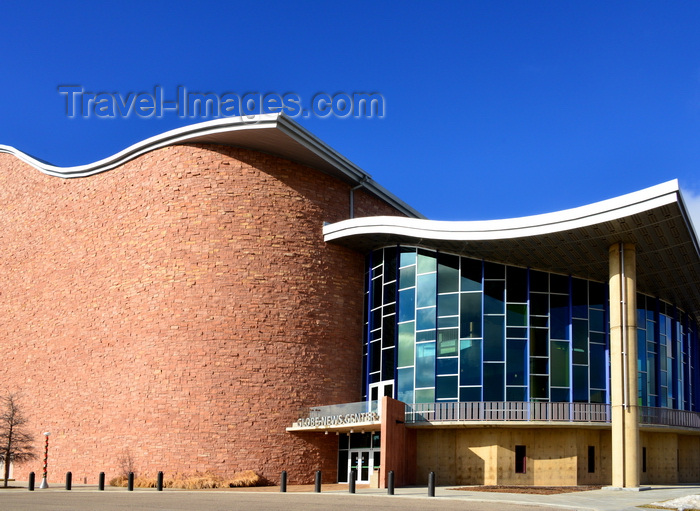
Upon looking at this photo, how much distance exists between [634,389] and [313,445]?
509 inches

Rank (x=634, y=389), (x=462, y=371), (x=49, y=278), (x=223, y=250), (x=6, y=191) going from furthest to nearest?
1. (x=6, y=191)
2. (x=49, y=278)
3. (x=223, y=250)
4. (x=462, y=371)
5. (x=634, y=389)

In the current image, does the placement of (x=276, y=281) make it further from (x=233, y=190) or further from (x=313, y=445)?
(x=313, y=445)

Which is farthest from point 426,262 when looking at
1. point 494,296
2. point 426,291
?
point 494,296

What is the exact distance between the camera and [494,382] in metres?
31.0

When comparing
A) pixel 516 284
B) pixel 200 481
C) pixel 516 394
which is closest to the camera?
pixel 200 481

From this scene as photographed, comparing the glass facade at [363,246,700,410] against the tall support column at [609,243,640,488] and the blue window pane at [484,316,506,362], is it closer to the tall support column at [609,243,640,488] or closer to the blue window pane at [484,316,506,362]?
the blue window pane at [484,316,506,362]

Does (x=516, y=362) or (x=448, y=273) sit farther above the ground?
(x=448, y=273)

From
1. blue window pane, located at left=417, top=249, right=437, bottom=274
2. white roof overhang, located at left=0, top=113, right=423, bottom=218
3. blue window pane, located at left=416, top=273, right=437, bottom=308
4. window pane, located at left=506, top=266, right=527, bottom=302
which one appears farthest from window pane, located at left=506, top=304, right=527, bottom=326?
white roof overhang, located at left=0, top=113, right=423, bottom=218

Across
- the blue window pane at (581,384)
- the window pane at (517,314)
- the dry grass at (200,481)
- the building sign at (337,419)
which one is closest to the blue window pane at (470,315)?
the window pane at (517,314)

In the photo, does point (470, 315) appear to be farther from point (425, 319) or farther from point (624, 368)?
point (624, 368)

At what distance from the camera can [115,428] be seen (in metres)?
33.9

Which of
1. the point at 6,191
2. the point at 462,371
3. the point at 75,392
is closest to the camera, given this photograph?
the point at 462,371

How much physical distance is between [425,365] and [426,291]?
304cm

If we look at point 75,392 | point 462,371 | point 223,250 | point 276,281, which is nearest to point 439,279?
point 462,371
